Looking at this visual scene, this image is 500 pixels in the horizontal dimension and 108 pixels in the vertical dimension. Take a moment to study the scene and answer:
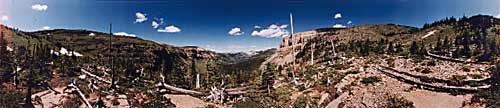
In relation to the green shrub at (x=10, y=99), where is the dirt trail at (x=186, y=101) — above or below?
below

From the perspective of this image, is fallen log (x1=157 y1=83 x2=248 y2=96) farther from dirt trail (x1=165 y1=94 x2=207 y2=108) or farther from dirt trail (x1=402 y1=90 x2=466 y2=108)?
dirt trail (x1=402 y1=90 x2=466 y2=108)

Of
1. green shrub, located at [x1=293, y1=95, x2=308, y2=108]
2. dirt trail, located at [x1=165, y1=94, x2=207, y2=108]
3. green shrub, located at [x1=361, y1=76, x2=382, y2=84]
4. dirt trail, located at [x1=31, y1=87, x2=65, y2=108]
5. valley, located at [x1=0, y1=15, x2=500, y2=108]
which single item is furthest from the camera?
dirt trail, located at [x1=165, y1=94, x2=207, y2=108]

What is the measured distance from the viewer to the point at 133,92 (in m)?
16.6

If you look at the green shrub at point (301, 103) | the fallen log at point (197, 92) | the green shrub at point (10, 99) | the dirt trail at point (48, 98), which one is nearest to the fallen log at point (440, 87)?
the green shrub at point (301, 103)

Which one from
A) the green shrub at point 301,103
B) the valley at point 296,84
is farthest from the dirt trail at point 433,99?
the green shrub at point 301,103

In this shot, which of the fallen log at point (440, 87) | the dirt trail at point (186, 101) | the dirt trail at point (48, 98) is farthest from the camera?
the dirt trail at point (186, 101)

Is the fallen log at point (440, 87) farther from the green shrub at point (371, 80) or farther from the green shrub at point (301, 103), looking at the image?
the green shrub at point (301, 103)

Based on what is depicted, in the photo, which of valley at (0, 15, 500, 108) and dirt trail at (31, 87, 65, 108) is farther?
dirt trail at (31, 87, 65, 108)

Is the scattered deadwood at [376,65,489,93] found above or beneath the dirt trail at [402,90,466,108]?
above

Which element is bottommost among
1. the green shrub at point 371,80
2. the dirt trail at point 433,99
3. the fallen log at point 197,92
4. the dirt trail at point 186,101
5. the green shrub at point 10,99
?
the dirt trail at point 186,101

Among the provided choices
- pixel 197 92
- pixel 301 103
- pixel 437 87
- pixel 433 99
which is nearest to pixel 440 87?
pixel 437 87

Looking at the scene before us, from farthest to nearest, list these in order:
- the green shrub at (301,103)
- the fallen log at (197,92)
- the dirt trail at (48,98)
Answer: the fallen log at (197,92) < the dirt trail at (48,98) < the green shrub at (301,103)

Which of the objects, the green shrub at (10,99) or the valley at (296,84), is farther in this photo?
the valley at (296,84)

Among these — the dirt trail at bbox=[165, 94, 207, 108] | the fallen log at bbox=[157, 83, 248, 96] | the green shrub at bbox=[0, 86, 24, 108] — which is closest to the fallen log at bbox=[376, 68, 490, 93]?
the fallen log at bbox=[157, 83, 248, 96]
